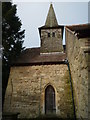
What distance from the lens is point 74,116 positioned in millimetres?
8828

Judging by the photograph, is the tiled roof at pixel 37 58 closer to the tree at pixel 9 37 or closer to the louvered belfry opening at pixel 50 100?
the tree at pixel 9 37

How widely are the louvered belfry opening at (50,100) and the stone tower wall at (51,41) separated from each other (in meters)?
4.47

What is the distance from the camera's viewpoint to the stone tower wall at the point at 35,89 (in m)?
9.55

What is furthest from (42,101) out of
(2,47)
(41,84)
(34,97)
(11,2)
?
(11,2)

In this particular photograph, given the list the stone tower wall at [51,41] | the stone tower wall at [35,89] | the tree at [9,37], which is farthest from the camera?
the stone tower wall at [51,41]

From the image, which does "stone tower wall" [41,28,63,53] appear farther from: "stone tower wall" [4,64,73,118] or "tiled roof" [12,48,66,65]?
"stone tower wall" [4,64,73,118]

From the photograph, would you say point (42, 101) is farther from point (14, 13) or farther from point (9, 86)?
point (14, 13)

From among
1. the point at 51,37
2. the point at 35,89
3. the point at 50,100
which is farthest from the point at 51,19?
the point at 50,100

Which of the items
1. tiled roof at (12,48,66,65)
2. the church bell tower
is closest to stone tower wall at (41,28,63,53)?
the church bell tower

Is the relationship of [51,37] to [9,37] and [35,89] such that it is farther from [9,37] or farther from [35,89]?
[35,89]

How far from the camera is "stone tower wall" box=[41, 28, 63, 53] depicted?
13.2 metres

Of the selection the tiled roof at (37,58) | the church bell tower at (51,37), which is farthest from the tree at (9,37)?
the church bell tower at (51,37)

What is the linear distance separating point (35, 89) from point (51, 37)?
6589mm

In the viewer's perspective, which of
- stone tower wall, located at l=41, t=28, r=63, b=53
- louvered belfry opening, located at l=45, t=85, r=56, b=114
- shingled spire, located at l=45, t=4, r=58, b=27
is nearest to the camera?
louvered belfry opening, located at l=45, t=85, r=56, b=114
